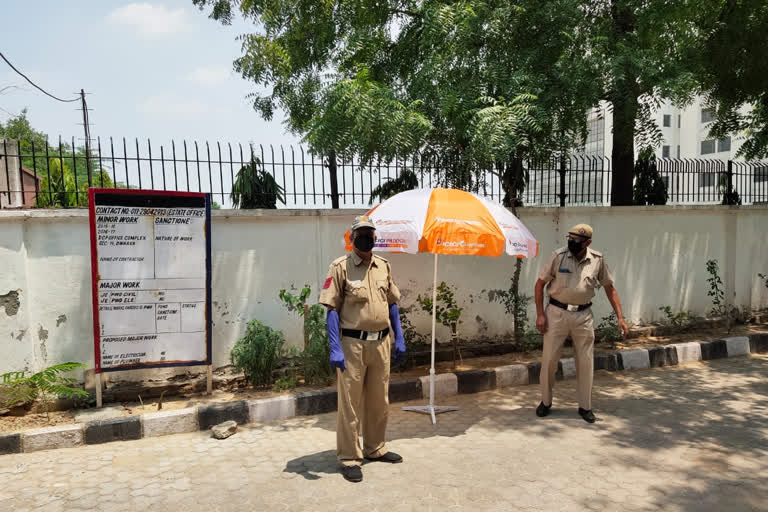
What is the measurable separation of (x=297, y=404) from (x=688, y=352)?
17.8 ft

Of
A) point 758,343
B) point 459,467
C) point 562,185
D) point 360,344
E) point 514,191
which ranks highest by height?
point 562,185

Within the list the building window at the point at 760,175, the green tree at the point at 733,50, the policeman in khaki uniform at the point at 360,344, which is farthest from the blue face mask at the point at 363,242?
the building window at the point at 760,175

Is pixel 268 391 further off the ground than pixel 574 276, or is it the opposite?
pixel 574 276

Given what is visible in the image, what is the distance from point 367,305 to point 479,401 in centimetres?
244

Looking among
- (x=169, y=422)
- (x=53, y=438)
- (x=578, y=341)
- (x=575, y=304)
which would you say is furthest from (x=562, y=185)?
(x=53, y=438)

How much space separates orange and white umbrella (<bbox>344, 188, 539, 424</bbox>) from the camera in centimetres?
475

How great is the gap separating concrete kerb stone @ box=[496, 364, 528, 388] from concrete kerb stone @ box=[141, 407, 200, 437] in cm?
337

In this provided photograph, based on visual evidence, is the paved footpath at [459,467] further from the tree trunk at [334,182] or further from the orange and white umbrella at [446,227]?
the tree trunk at [334,182]

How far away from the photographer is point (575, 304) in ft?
16.8

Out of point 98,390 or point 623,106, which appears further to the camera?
point 623,106

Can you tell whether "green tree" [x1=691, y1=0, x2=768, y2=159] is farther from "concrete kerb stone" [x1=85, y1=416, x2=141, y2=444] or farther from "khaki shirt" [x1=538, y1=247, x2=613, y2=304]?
"concrete kerb stone" [x1=85, y1=416, x2=141, y2=444]

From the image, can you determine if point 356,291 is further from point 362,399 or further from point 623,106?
point 623,106

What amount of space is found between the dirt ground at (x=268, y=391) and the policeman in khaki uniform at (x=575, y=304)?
5.16 feet

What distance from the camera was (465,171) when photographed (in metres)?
7.25
